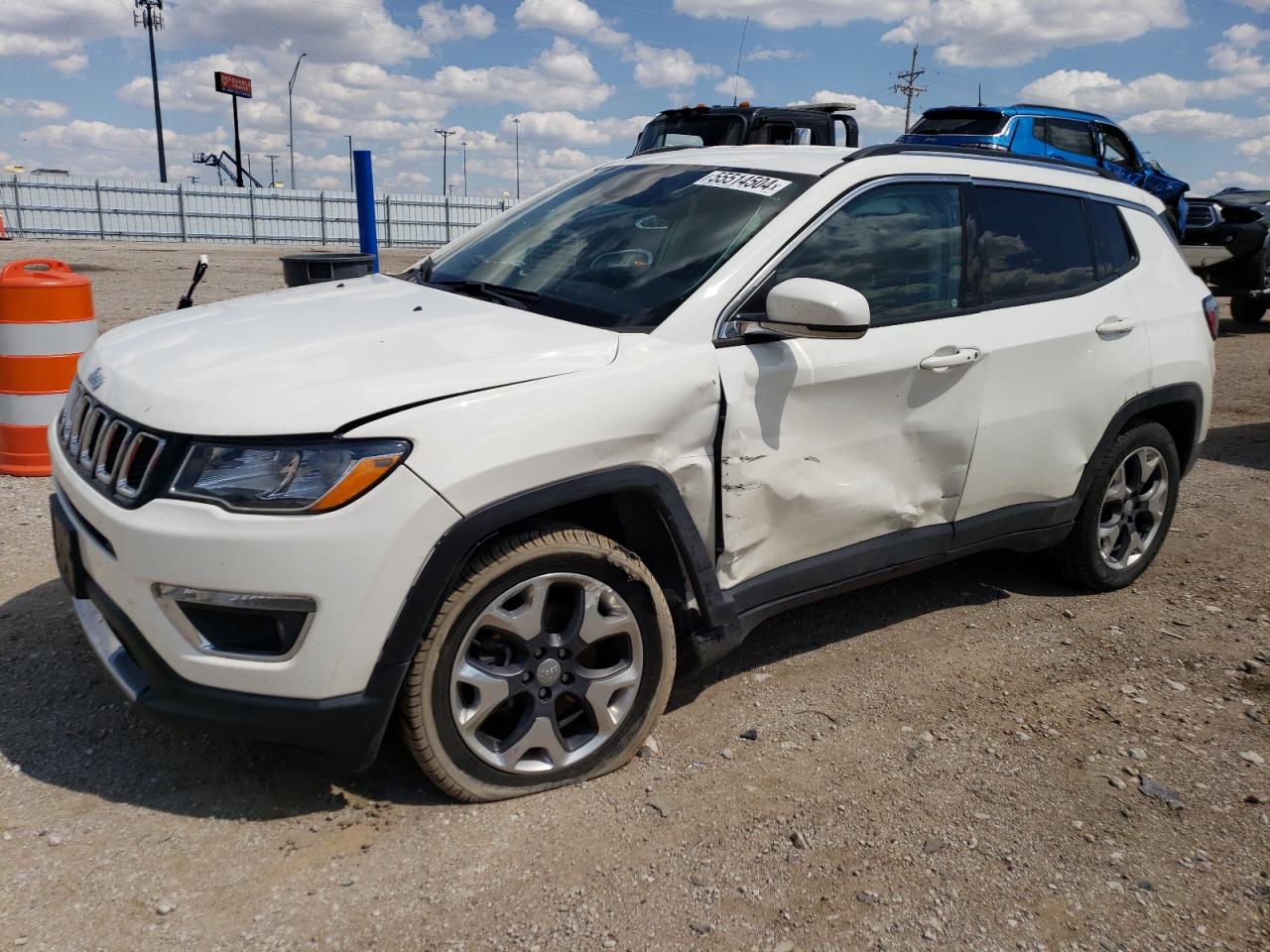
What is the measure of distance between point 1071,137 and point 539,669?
12623 mm

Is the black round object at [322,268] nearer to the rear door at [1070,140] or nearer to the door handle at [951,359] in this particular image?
the door handle at [951,359]

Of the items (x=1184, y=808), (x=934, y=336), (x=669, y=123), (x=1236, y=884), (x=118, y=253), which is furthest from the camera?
(x=118, y=253)

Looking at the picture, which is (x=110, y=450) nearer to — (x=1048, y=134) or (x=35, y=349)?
(x=35, y=349)

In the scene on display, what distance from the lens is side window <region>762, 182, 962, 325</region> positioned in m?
3.30

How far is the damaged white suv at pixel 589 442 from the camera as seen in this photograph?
243cm

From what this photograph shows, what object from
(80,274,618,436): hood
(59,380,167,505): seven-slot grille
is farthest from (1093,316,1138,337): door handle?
(59,380,167,505): seven-slot grille

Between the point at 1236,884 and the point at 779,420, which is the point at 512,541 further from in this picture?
the point at 1236,884

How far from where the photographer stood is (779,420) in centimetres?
312

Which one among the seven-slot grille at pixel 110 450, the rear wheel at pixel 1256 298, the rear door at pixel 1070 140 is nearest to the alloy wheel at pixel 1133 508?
the seven-slot grille at pixel 110 450


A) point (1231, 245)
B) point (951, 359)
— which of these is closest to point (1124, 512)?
point (951, 359)

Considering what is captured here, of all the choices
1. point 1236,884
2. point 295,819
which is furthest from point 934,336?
point 295,819

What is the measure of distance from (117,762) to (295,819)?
24.7 inches

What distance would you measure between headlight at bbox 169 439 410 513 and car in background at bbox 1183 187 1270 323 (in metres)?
13.5

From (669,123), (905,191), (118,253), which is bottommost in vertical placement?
(118,253)
